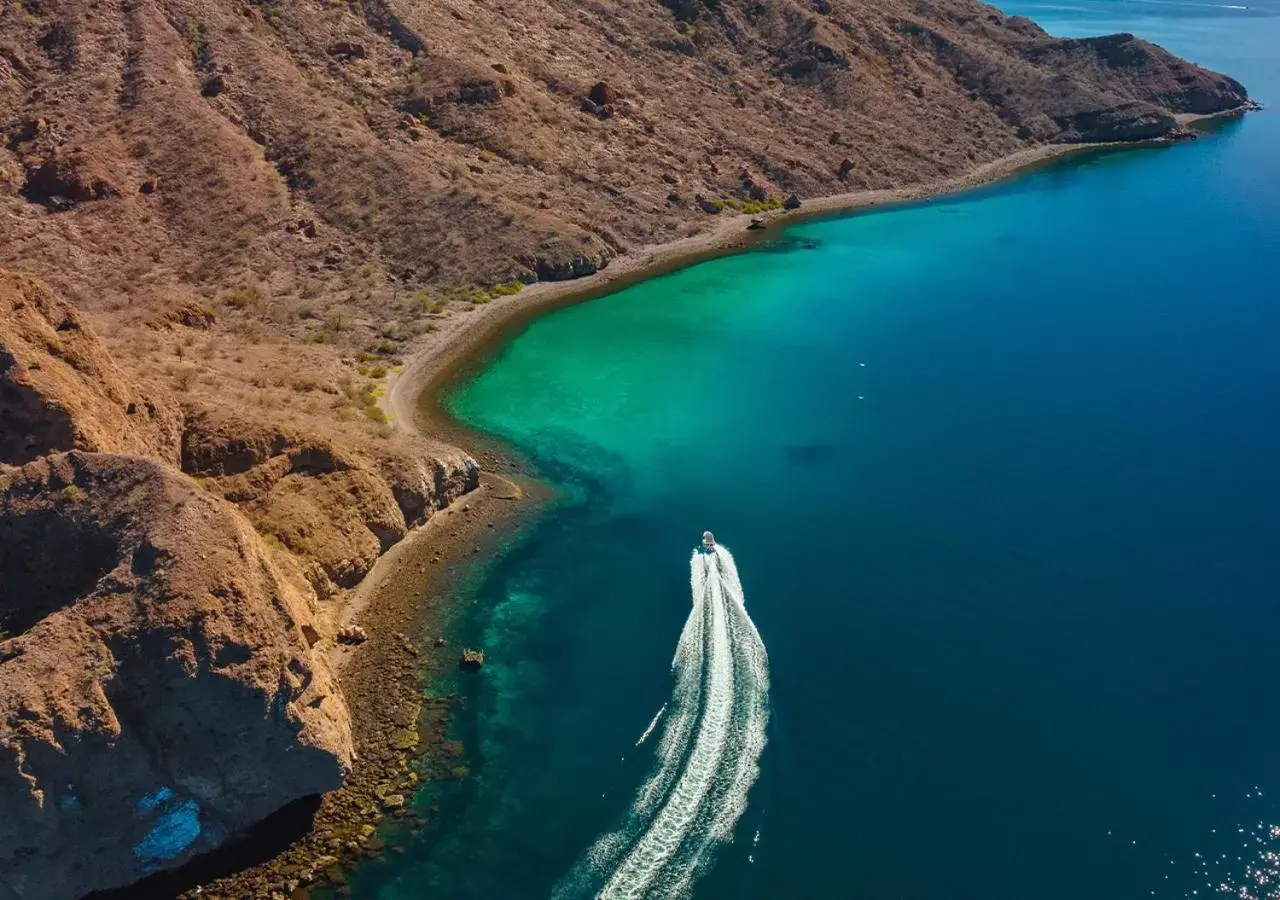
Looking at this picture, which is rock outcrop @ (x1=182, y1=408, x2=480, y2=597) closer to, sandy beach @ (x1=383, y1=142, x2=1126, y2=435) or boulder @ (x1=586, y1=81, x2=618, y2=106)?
sandy beach @ (x1=383, y1=142, x2=1126, y2=435)

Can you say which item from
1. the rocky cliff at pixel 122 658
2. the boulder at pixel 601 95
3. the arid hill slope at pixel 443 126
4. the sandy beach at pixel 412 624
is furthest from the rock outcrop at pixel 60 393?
the boulder at pixel 601 95

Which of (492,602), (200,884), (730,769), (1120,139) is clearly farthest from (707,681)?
(1120,139)

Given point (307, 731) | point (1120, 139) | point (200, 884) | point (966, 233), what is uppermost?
point (1120, 139)

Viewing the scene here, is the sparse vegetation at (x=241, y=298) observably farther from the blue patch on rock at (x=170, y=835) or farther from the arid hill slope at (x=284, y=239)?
the blue patch on rock at (x=170, y=835)

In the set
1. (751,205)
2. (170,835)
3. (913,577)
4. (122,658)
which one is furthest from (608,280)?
(170,835)

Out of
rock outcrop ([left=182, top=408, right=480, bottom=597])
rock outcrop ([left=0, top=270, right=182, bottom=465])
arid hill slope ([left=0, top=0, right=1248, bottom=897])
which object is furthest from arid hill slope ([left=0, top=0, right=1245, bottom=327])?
rock outcrop ([left=182, top=408, right=480, bottom=597])

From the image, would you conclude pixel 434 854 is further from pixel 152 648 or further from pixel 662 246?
pixel 662 246
